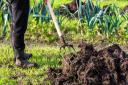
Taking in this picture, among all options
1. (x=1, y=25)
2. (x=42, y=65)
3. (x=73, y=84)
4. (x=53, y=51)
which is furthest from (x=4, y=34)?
(x=73, y=84)

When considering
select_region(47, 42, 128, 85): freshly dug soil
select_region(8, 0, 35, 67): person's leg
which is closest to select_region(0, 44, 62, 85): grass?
select_region(8, 0, 35, 67): person's leg

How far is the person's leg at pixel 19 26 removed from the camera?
238 inches

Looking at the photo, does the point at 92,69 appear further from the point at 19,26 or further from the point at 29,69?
the point at 19,26

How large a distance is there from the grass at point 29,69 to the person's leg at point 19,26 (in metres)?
0.14

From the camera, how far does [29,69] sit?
615 cm

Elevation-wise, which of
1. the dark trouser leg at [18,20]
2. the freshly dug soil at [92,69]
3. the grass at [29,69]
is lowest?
the grass at [29,69]

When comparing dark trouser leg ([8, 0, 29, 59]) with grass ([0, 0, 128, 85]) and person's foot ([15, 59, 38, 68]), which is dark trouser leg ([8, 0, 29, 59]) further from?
grass ([0, 0, 128, 85])

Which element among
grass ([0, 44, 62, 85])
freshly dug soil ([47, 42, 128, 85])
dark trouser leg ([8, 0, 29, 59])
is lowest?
grass ([0, 44, 62, 85])

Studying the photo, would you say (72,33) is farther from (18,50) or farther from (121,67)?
(121,67)

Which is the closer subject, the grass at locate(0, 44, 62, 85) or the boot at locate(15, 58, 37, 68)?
the grass at locate(0, 44, 62, 85)

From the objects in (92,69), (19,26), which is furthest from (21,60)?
(92,69)

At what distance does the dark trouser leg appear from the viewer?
6.04 meters

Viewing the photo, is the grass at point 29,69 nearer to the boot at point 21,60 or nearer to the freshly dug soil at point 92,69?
the boot at point 21,60

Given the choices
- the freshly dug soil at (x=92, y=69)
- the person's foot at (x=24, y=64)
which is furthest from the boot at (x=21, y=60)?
the freshly dug soil at (x=92, y=69)
